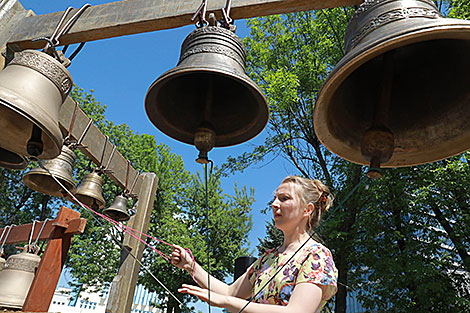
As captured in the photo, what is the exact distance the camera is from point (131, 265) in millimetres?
5047

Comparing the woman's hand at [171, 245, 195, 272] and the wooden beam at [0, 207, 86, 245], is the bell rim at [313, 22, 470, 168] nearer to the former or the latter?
the woman's hand at [171, 245, 195, 272]

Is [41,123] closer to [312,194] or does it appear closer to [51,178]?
[312,194]

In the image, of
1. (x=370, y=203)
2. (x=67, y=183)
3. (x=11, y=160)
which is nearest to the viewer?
(x=11, y=160)

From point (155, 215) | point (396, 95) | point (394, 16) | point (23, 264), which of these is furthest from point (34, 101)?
point (155, 215)

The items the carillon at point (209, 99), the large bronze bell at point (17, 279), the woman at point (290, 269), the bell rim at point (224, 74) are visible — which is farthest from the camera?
the large bronze bell at point (17, 279)

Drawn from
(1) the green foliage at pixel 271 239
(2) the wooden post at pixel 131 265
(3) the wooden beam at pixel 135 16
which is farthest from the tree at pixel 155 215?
(3) the wooden beam at pixel 135 16

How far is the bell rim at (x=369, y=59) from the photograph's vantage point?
1.13 metres

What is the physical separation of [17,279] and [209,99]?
3251 millimetres

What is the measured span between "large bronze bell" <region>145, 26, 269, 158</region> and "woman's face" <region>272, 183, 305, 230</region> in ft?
1.29

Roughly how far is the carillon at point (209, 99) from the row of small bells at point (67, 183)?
5.85ft

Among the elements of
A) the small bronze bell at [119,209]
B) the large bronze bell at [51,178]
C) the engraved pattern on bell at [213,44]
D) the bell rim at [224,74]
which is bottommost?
the bell rim at [224,74]

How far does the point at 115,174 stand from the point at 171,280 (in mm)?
14529

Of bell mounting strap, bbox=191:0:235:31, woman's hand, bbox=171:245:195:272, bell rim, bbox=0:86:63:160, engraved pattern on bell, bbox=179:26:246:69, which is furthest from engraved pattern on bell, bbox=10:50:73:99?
woman's hand, bbox=171:245:195:272

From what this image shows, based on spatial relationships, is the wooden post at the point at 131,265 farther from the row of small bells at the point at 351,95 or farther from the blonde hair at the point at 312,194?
the blonde hair at the point at 312,194
